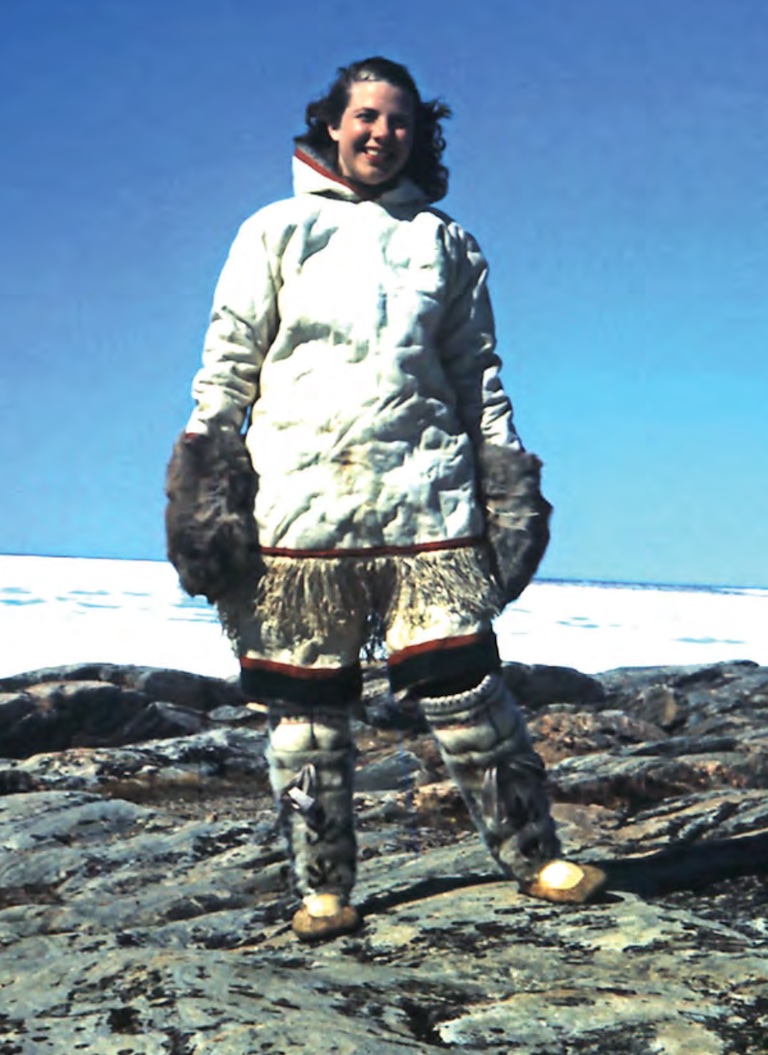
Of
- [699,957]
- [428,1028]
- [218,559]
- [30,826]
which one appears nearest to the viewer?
[428,1028]

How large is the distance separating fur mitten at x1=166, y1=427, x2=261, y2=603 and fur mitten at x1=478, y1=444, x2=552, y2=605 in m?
0.79

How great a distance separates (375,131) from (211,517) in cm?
138

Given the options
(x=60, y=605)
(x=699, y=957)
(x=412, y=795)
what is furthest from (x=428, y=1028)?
(x=60, y=605)

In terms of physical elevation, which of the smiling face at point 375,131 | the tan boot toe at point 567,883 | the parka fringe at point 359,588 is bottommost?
the tan boot toe at point 567,883

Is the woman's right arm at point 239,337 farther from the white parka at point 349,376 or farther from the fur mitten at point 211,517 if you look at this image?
the fur mitten at point 211,517

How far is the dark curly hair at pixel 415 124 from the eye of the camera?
185 inches

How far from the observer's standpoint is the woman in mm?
4477

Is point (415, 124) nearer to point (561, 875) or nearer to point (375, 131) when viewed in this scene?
point (375, 131)

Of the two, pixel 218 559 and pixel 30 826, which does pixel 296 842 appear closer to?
pixel 218 559

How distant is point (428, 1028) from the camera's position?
11.3 ft

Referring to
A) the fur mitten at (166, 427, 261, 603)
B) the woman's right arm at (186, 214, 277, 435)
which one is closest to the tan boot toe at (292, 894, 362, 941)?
the fur mitten at (166, 427, 261, 603)

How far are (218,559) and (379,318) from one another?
3.08ft

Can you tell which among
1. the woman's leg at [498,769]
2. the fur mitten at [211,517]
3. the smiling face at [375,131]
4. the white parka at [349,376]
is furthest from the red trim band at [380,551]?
the smiling face at [375,131]

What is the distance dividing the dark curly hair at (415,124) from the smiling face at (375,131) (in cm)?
5
